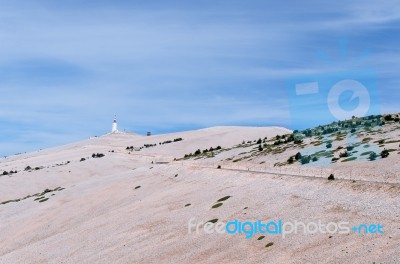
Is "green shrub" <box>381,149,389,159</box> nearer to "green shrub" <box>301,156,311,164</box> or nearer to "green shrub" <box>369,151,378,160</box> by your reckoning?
"green shrub" <box>369,151,378,160</box>

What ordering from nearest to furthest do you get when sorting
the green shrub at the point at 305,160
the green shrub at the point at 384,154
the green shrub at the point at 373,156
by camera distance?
the green shrub at the point at 384,154 → the green shrub at the point at 373,156 → the green shrub at the point at 305,160

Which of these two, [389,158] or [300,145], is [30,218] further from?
[389,158]

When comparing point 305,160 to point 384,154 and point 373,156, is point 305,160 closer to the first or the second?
point 373,156

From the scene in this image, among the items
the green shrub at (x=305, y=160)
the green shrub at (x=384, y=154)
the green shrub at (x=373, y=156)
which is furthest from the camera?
the green shrub at (x=305, y=160)

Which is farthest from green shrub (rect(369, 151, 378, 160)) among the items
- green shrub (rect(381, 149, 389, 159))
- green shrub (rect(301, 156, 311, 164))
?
green shrub (rect(301, 156, 311, 164))

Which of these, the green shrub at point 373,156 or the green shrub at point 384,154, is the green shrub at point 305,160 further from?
the green shrub at point 384,154

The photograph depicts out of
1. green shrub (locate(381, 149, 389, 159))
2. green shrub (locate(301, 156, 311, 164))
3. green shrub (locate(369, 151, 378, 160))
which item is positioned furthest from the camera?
green shrub (locate(301, 156, 311, 164))

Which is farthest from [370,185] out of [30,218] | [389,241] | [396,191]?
[30,218]

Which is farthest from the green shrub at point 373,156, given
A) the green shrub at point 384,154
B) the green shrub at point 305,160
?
the green shrub at point 305,160

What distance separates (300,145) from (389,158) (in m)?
26.4

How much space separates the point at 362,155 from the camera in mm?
56875

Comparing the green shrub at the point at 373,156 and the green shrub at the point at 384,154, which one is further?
the green shrub at the point at 373,156

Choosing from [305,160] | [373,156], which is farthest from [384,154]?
[305,160]

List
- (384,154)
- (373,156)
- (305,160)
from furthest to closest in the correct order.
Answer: (305,160) → (373,156) → (384,154)
